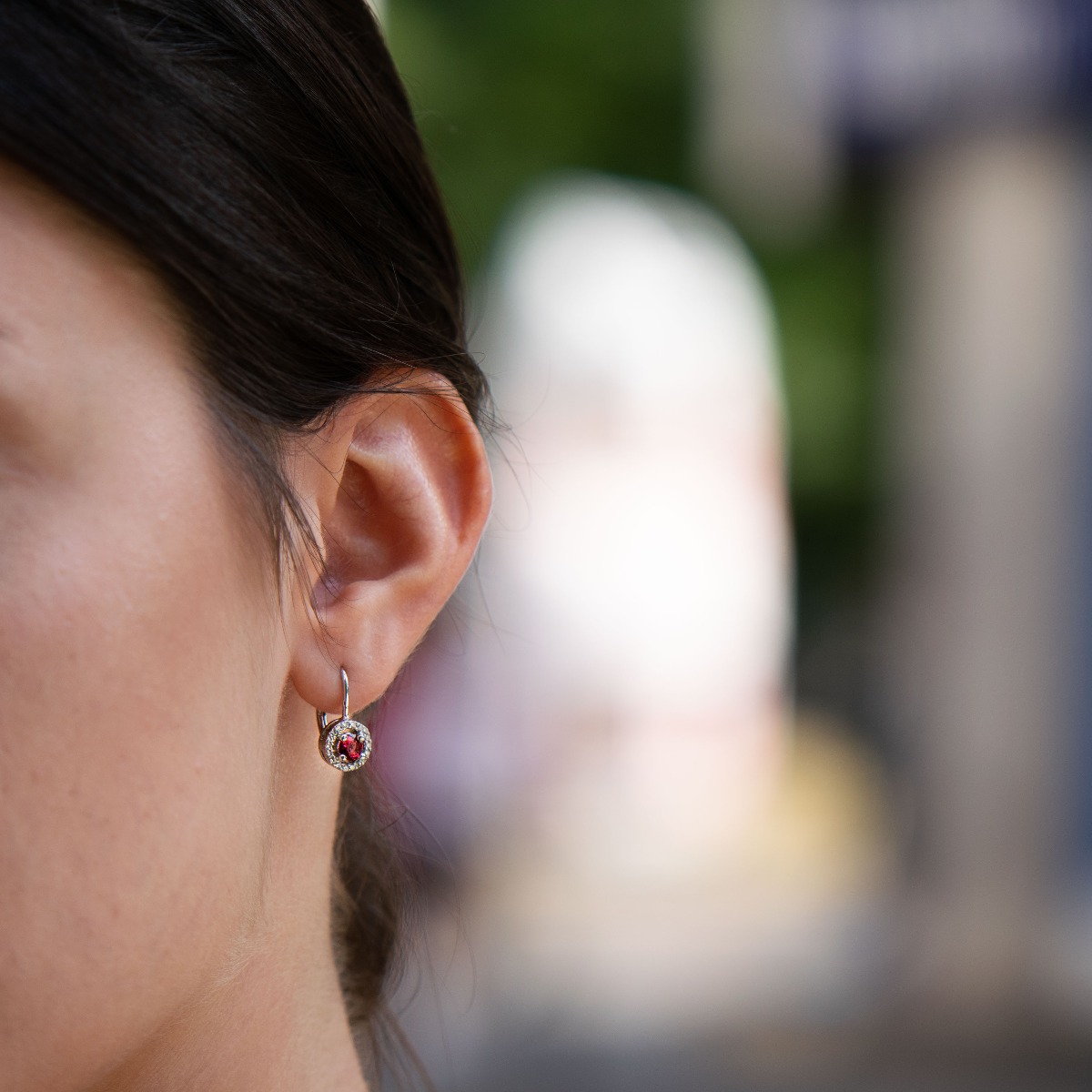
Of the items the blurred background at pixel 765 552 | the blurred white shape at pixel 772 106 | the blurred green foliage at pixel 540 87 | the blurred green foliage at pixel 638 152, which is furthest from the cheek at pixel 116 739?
the blurred white shape at pixel 772 106

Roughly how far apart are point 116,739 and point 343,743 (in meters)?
0.23

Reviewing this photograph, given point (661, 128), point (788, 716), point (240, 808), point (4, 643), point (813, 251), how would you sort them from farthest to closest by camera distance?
1. point (788, 716)
2. point (813, 251)
3. point (661, 128)
4. point (240, 808)
5. point (4, 643)

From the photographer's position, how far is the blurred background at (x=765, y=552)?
20.3 feet

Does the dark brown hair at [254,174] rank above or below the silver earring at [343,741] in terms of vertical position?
above

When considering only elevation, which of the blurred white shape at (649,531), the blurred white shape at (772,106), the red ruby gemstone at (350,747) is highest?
the red ruby gemstone at (350,747)

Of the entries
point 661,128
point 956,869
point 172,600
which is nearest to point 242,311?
point 172,600

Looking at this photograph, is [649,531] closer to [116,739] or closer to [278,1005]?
[278,1005]

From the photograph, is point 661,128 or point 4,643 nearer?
point 4,643

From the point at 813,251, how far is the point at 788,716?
283cm

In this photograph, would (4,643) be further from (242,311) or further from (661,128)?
(661,128)

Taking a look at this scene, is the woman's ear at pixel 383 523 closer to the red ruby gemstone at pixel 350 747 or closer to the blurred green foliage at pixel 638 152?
the red ruby gemstone at pixel 350 747

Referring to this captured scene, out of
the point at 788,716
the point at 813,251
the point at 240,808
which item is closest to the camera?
the point at 240,808

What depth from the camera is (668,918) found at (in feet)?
27.9

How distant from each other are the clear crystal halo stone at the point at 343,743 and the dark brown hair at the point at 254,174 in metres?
0.17
